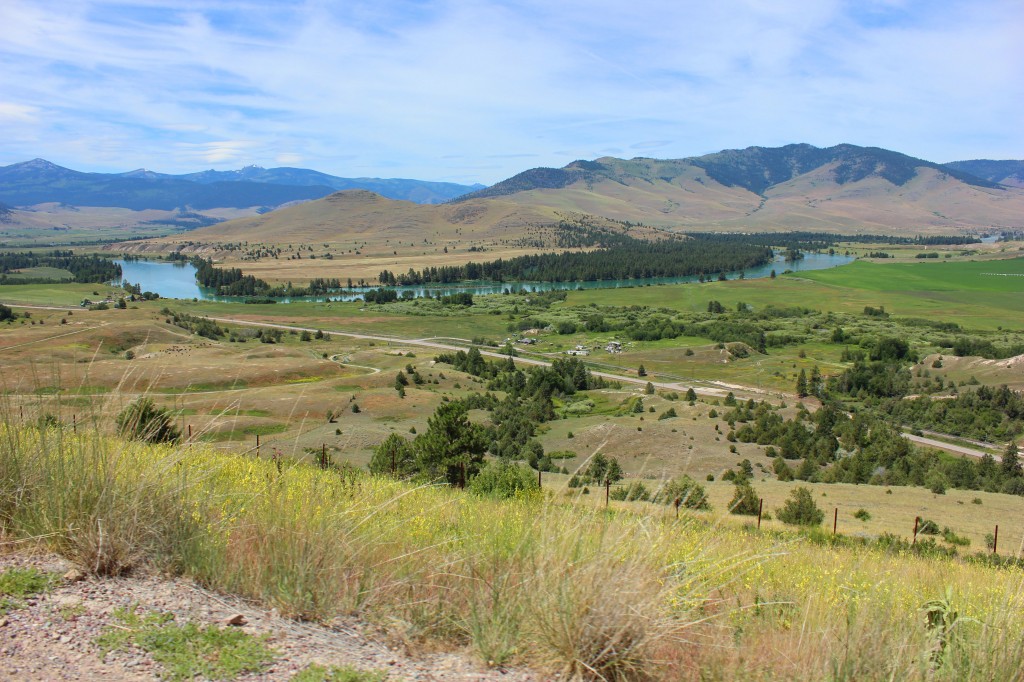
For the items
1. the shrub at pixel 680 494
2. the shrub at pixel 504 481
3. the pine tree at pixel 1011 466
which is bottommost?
the pine tree at pixel 1011 466

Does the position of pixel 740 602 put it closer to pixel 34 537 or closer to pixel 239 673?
pixel 239 673

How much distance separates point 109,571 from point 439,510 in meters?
3.23

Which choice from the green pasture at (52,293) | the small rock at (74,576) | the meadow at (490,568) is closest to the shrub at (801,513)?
the meadow at (490,568)

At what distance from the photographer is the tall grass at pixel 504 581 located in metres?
4.04

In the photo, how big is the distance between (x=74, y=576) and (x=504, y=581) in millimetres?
2797

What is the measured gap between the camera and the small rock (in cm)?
437

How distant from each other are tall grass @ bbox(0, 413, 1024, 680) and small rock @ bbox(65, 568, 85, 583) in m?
0.07

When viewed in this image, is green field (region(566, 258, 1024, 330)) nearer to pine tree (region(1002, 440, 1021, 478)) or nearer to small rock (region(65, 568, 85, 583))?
pine tree (region(1002, 440, 1021, 478))

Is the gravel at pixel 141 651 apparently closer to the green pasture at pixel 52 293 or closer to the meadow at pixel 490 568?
the meadow at pixel 490 568

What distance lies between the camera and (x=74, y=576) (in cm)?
439

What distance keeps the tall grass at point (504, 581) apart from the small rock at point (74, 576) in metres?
0.07

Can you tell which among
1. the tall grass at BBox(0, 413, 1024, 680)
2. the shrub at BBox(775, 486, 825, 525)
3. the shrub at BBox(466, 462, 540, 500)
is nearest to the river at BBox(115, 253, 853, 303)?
the shrub at BBox(466, 462, 540, 500)

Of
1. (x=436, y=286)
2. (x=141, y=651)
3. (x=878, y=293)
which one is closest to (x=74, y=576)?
(x=141, y=651)

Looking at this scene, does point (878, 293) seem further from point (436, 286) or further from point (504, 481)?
point (504, 481)
